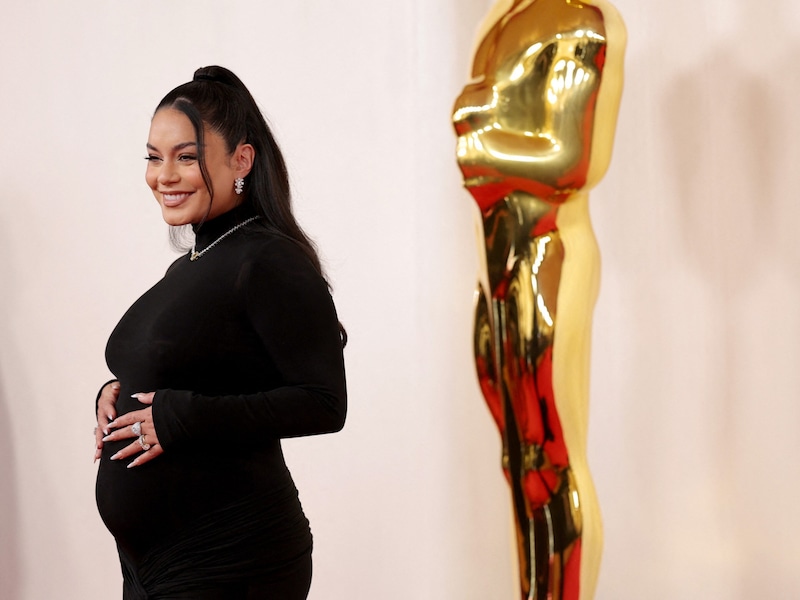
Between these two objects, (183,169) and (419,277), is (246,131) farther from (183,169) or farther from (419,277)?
(419,277)

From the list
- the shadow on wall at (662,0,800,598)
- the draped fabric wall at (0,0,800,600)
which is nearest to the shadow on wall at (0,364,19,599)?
the draped fabric wall at (0,0,800,600)

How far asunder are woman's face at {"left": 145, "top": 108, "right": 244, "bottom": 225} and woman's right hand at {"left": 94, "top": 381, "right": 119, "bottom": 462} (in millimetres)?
242

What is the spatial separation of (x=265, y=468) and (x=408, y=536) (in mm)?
917

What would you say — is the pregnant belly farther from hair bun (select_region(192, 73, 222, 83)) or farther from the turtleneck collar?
hair bun (select_region(192, 73, 222, 83))

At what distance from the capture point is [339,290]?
6.77 feet

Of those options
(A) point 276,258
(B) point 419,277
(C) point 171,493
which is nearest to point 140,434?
(C) point 171,493

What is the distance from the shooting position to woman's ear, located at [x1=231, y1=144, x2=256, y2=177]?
1212 mm

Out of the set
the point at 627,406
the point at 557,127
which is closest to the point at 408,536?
the point at 627,406

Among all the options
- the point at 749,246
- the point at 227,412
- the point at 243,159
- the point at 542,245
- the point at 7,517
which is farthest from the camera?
the point at 7,517

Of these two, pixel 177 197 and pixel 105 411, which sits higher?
pixel 177 197

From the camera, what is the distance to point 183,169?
3.88 feet

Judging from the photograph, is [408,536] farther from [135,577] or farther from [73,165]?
[73,165]

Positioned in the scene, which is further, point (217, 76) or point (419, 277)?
point (419, 277)

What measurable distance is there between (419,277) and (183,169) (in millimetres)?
733
